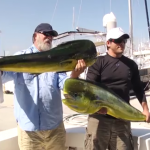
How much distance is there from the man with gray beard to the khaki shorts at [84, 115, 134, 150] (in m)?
0.32

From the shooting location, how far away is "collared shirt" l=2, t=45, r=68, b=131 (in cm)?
203

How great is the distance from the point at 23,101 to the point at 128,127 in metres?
0.96

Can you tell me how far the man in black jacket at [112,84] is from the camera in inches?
81.7

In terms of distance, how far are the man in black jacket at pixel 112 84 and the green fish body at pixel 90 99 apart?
0.42 m

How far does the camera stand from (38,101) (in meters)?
2.05

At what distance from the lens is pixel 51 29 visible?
1973 mm

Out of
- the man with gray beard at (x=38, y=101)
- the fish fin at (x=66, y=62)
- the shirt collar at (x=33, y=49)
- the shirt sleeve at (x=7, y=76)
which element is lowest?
the man with gray beard at (x=38, y=101)

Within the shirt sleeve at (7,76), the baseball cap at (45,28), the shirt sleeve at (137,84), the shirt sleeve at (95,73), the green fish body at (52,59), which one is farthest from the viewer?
the shirt sleeve at (137,84)

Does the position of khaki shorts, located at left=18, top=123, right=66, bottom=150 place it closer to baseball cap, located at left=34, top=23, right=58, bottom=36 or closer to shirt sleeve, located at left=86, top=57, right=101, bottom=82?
shirt sleeve, located at left=86, top=57, right=101, bottom=82

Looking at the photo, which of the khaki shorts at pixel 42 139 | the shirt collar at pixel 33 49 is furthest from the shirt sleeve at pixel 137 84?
the shirt collar at pixel 33 49

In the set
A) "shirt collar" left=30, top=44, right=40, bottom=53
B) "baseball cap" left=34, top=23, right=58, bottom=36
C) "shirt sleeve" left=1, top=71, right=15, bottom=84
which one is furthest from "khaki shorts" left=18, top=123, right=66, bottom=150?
"baseball cap" left=34, top=23, right=58, bottom=36

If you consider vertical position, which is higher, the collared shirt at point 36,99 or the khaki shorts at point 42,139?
the collared shirt at point 36,99

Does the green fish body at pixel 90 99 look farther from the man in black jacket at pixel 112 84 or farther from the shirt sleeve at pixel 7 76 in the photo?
the shirt sleeve at pixel 7 76

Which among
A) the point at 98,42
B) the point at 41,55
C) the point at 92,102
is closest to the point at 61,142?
the point at 92,102
